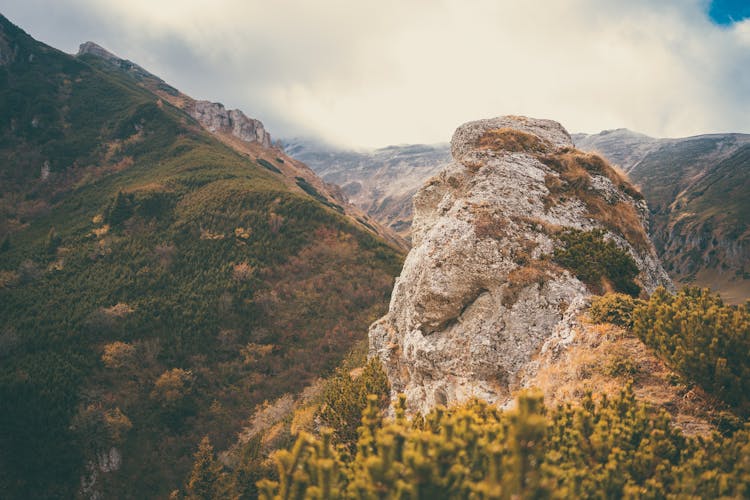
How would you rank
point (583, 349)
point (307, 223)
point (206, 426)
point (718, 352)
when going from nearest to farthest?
point (718, 352)
point (583, 349)
point (206, 426)
point (307, 223)

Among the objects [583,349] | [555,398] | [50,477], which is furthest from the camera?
[50,477]

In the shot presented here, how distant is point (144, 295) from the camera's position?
43.1 m

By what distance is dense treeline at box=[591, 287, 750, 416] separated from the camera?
20.8 feet

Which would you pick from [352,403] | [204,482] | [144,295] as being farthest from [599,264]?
[144,295]

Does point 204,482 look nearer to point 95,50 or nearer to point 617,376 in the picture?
point 617,376

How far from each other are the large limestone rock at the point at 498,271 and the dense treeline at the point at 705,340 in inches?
104

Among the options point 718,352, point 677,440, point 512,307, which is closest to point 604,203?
point 512,307

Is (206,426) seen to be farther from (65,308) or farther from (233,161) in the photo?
(233,161)

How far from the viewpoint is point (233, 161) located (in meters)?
80.8

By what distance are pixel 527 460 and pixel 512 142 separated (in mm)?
21058

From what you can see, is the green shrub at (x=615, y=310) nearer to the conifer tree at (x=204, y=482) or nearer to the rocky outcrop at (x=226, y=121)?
the conifer tree at (x=204, y=482)

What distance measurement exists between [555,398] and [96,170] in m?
92.7

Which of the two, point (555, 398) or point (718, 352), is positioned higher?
point (718, 352)

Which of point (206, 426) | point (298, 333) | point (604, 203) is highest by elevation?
point (604, 203)
